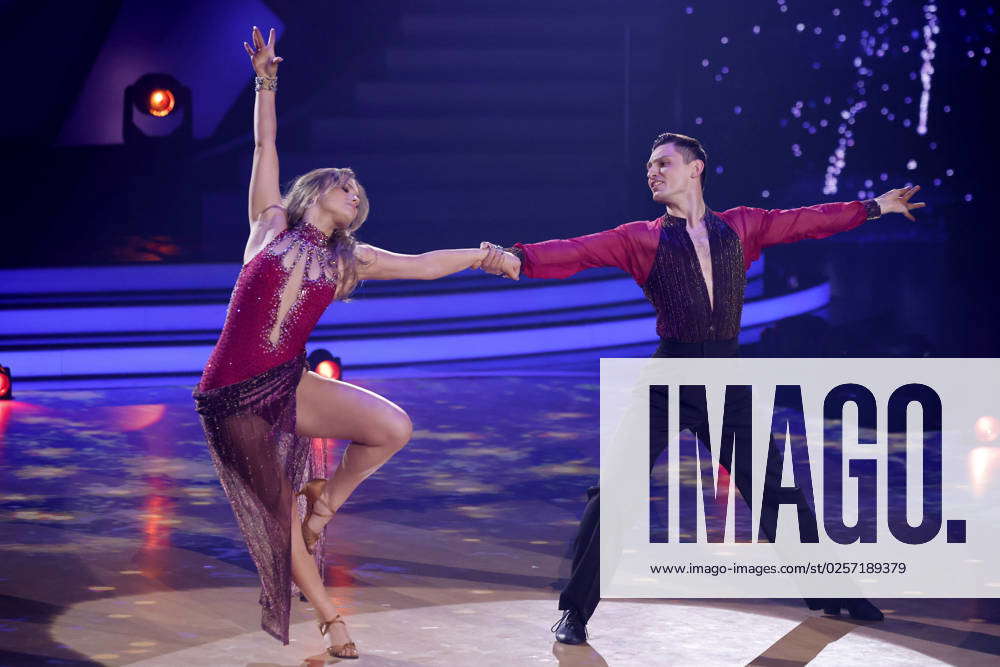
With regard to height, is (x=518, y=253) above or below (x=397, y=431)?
above

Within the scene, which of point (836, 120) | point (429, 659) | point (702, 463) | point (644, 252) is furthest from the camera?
point (836, 120)

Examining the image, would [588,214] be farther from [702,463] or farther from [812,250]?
[702,463]

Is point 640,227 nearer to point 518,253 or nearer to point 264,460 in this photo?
point 518,253

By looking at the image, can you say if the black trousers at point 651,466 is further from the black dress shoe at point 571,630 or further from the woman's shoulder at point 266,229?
the woman's shoulder at point 266,229

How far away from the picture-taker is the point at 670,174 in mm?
4273

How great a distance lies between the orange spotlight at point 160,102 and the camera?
11.9 m

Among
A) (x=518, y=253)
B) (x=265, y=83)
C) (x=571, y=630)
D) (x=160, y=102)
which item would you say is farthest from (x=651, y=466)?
(x=160, y=102)

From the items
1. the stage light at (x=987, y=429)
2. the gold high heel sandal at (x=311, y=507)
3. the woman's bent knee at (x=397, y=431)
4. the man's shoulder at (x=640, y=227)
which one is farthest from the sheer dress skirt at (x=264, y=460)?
the stage light at (x=987, y=429)

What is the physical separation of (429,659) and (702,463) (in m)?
2.95

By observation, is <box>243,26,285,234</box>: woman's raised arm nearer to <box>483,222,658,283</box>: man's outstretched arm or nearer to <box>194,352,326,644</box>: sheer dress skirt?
<box>194,352,326,644</box>: sheer dress skirt

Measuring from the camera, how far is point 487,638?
4.04 meters

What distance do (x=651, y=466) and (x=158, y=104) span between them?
876cm

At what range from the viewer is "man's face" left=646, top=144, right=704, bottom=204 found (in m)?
4.28

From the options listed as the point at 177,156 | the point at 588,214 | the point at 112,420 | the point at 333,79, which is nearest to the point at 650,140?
the point at 588,214
